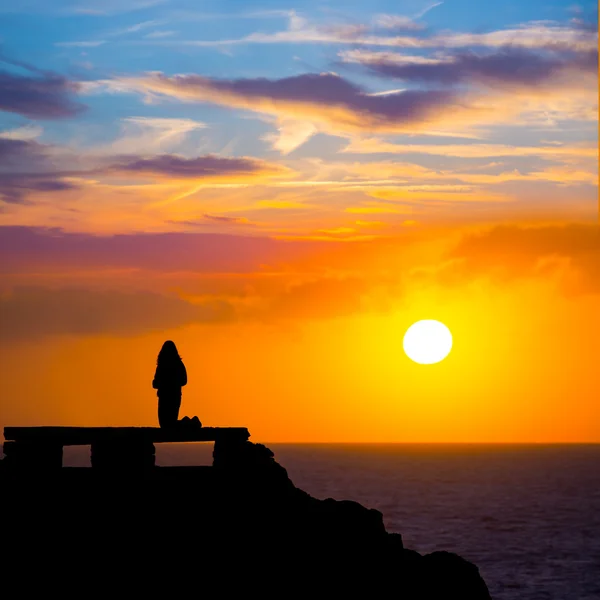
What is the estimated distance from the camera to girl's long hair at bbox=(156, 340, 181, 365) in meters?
23.4

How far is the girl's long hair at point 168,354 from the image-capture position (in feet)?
76.7

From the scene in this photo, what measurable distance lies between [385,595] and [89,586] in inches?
222

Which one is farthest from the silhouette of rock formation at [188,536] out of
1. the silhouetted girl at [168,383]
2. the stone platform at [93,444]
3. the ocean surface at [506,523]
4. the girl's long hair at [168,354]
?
the ocean surface at [506,523]

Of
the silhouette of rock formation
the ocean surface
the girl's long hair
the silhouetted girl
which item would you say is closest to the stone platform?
the silhouette of rock formation

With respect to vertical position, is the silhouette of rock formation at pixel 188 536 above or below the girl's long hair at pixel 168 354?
below

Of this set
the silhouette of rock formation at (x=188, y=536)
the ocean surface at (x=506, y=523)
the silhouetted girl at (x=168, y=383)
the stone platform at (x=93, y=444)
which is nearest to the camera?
the silhouette of rock formation at (x=188, y=536)

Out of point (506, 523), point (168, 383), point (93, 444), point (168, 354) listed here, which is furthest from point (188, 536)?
point (506, 523)

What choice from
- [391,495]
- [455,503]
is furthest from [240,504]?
[391,495]

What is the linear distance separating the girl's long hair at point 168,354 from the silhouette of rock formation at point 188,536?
72.9 inches

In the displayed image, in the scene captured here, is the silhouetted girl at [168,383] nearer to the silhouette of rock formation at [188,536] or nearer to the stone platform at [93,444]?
the stone platform at [93,444]

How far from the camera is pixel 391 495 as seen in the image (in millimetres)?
153250

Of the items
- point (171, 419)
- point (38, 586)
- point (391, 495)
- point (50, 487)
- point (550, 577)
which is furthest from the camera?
point (391, 495)

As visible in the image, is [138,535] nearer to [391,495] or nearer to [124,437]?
[124,437]

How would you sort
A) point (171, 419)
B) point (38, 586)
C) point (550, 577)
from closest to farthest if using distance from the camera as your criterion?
point (38, 586), point (171, 419), point (550, 577)
